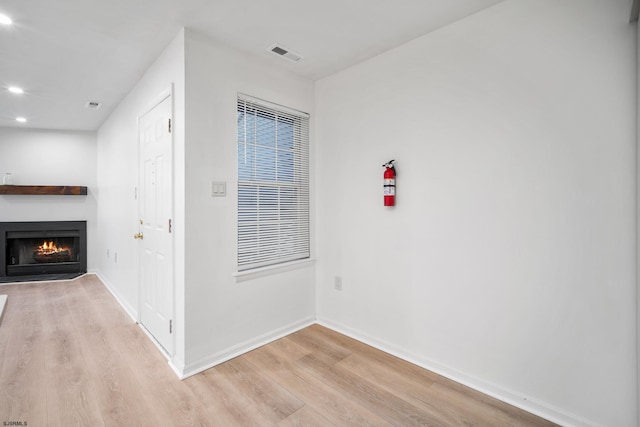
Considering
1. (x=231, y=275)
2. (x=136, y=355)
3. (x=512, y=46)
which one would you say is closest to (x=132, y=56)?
(x=231, y=275)

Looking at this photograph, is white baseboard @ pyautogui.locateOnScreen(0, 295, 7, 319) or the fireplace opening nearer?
white baseboard @ pyautogui.locateOnScreen(0, 295, 7, 319)

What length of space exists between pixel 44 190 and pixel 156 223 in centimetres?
399

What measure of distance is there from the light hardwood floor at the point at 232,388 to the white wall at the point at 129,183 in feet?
1.24

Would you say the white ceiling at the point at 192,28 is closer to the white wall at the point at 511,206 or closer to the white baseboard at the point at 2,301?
the white wall at the point at 511,206

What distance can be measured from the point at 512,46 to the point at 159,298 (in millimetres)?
3231

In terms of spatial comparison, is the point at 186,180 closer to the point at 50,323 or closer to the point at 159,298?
the point at 159,298

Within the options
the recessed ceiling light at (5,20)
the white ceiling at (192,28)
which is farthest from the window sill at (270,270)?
the recessed ceiling light at (5,20)

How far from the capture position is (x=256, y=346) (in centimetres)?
274

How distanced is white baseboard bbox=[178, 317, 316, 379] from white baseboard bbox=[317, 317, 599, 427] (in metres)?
0.53

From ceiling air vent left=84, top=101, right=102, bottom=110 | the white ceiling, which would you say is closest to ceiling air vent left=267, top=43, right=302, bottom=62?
the white ceiling

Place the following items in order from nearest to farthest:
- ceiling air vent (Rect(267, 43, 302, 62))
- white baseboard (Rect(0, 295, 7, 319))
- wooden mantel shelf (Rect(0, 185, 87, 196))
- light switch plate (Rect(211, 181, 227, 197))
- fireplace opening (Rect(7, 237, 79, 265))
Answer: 1. light switch plate (Rect(211, 181, 227, 197))
2. ceiling air vent (Rect(267, 43, 302, 62))
3. white baseboard (Rect(0, 295, 7, 319))
4. wooden mantel shelf (Rect(0, 185, 87, 196))
5. fireplace opening (Rect(7, 237, 79, 265))

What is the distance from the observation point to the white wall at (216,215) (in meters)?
2.34

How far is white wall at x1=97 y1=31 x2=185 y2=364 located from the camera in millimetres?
2373

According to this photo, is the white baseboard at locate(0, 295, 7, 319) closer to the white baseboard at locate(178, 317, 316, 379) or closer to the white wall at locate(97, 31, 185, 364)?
the white wall at locate(97, 31, 185, 364)
